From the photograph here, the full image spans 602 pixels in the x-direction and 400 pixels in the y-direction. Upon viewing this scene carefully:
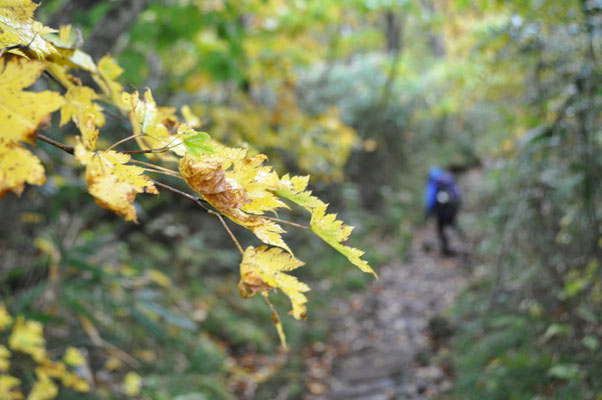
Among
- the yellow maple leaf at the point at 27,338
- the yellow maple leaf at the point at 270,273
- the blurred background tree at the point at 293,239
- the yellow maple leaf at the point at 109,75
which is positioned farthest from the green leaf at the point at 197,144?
the yellow maple leaf at the point at 27,338

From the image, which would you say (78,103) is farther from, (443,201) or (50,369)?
(443,201)

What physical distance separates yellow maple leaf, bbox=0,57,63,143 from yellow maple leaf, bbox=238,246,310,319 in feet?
0.86

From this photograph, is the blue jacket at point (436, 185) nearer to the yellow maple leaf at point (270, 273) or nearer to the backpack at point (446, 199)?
the backpack at point (446, 199)

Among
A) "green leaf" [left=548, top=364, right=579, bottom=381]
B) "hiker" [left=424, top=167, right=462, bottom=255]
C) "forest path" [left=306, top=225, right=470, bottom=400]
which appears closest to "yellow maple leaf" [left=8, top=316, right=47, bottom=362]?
"forest path" [left=306, top=225, right=470, bottom=400]

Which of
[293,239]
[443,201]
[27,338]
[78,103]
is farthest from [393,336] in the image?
[78,103]

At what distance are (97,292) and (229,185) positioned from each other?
2979mm

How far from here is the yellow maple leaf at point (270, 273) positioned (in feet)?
1.75

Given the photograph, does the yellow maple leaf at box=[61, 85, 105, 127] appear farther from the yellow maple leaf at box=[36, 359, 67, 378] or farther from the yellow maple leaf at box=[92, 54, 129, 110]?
the yellow maple leaf at box=[36, 359, 67, 378]

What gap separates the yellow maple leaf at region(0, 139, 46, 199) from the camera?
0.41 metres

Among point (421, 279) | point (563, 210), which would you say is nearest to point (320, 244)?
point (421, 279)

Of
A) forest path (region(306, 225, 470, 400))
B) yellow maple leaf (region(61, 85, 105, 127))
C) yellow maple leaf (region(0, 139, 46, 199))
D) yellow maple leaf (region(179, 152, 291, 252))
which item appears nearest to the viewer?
yellow maple leaf (region(0, 139, 46, 199))

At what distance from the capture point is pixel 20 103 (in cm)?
42

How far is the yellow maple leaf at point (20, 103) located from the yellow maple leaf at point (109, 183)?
1.8 inches

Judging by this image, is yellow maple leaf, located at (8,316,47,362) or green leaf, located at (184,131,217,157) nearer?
green leaf, located at (184,131,217,157)
